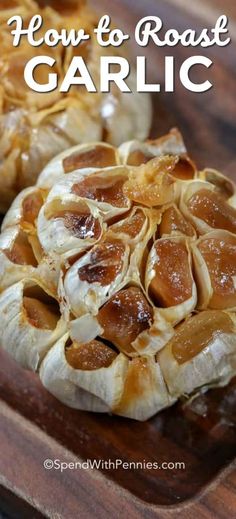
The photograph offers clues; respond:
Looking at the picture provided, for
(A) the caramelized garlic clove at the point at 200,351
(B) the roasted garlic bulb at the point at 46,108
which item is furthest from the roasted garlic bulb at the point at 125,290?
(B) the roasted garlic bulb at the point at 46,108

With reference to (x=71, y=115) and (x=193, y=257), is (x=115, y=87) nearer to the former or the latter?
(x=71, y=115)

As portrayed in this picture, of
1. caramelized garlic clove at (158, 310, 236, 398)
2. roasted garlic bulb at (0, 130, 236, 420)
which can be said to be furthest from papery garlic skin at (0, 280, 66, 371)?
caramelized garlic clove at (158, 310, 236, 398)

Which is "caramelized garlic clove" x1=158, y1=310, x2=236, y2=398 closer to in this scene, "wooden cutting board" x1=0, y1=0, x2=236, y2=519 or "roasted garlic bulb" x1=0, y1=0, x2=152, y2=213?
"wooden cutting board" x1=0, y1=0, x2=236, y2=519

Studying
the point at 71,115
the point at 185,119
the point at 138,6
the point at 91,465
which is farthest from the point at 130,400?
the point at 138,6

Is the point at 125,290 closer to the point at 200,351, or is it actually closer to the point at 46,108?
the point at 200,351

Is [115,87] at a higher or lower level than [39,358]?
higher

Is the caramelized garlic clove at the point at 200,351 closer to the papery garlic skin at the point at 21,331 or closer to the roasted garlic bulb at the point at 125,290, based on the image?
the roasted garlic bulb at the point at 125,290

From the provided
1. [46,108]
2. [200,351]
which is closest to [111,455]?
[200,351]
